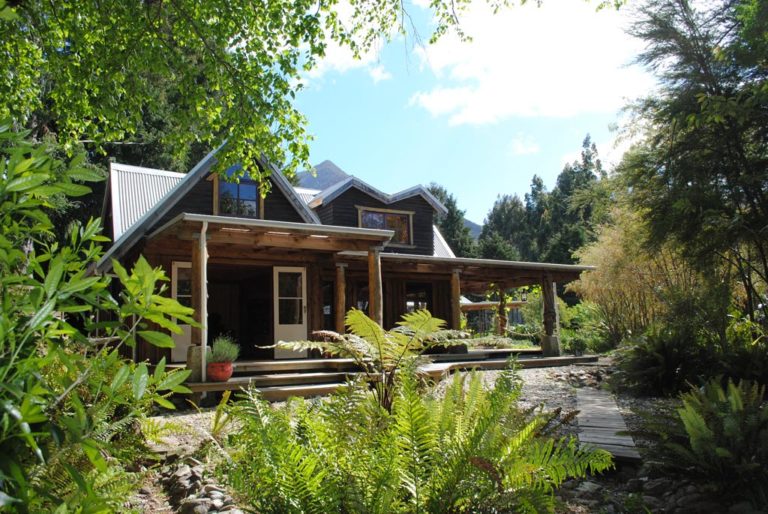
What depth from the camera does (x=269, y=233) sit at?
33.3ft

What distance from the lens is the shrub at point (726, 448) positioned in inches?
135

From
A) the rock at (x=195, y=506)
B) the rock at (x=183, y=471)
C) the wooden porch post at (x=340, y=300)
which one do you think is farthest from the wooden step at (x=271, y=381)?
the rock at (x=195, y=506)

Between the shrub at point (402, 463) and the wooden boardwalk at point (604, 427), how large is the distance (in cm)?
213

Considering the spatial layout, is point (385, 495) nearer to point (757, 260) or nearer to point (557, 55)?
point (557, 55)

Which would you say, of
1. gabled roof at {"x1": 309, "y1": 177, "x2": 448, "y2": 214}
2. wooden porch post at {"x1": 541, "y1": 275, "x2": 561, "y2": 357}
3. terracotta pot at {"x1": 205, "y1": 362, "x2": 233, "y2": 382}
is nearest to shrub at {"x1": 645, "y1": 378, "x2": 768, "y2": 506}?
terracotta pot at {"x1": 205, "y1": 362, "x2": 233, "y2": 382}

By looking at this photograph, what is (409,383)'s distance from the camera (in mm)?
2180

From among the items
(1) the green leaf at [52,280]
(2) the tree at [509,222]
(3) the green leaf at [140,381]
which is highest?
(2) the tree at [509,222]

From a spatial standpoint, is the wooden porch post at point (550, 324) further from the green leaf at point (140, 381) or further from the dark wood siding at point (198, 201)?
the green leaf at point (140, 381)

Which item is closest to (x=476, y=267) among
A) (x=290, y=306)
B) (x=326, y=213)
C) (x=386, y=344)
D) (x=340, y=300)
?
(x=326, y=213)

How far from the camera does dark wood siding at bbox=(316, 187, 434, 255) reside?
53.6 feet

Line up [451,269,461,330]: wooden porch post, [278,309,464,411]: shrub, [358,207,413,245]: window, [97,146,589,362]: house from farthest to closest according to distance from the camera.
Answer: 1. [358,207,413,245]: window
2. [451,269,461,330]: wooden porch post
3. [97,146,589,362]: house
4. [278,309,464,411]: shrub

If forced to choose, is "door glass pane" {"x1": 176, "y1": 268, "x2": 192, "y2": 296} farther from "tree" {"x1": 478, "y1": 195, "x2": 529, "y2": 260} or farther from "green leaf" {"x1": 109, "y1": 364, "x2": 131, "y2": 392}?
"tree" {"x1": 478, "y1": 195, "x2": 529, "y2": 260}

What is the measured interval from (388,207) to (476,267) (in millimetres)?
3597

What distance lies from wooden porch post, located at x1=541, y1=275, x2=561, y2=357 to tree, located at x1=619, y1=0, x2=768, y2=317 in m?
5.26
